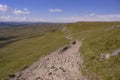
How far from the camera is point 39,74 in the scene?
26766 mm

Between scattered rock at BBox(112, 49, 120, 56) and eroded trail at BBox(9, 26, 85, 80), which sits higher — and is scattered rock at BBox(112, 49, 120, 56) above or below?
above

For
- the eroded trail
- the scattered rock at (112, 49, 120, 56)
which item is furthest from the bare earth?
the scattered rock at (112, 49, 120, 56)

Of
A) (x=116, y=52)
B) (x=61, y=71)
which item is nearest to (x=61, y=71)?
(x=61, y=71)

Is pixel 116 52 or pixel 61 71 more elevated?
pixel 116 52

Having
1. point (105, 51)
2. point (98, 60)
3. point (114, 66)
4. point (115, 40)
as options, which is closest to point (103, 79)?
point (114, 66)

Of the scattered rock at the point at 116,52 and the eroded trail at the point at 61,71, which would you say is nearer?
the eroded trail at the point at 61,71

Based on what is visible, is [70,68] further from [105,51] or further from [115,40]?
[115,40]

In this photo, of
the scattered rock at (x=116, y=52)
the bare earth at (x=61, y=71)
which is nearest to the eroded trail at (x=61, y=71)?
the bare earth at (x=61, y=71)

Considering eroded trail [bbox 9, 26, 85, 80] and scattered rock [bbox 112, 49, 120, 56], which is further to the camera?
scattered rock [bbox 112, 49, 120, 56]

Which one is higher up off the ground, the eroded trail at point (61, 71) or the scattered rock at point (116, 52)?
the scattered rock at point (116, 52)

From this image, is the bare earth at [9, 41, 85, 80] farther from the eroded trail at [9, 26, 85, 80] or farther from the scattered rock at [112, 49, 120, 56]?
the scattered rock at [112, 49, 120, 56]

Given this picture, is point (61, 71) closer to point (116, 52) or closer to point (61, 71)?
point (61, 71)

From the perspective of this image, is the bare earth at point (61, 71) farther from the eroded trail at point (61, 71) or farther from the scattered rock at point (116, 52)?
the scattered rock at point (116, 52)

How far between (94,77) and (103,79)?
4.31ft
